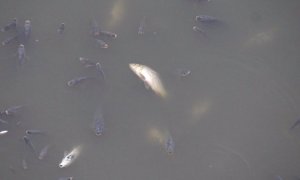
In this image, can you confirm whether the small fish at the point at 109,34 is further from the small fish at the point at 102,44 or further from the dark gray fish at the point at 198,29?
the dark gray fish at the point at 198,29

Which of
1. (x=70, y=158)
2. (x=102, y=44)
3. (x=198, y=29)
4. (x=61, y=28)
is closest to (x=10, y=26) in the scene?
(x=61, y=28)

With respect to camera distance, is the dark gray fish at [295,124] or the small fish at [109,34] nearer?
the dark gray fish at [295,124]

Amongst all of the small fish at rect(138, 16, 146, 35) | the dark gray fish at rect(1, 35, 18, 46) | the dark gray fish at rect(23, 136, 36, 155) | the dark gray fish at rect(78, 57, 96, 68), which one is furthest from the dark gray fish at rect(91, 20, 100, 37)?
the dark gray fish at rect(23, 136, 36, 155)

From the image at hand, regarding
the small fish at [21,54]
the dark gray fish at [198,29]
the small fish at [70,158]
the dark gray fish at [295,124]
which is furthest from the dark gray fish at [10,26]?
the dark gray fish at [295,124]

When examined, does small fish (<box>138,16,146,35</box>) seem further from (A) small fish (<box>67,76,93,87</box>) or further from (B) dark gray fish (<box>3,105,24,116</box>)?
(B) dark gray fish (<box>3,105,24,116</box>)

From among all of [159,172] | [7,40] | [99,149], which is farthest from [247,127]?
[7,40]

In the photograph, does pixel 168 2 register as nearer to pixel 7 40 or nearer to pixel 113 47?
pixel 113 47

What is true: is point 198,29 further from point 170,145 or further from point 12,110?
point 12,110
